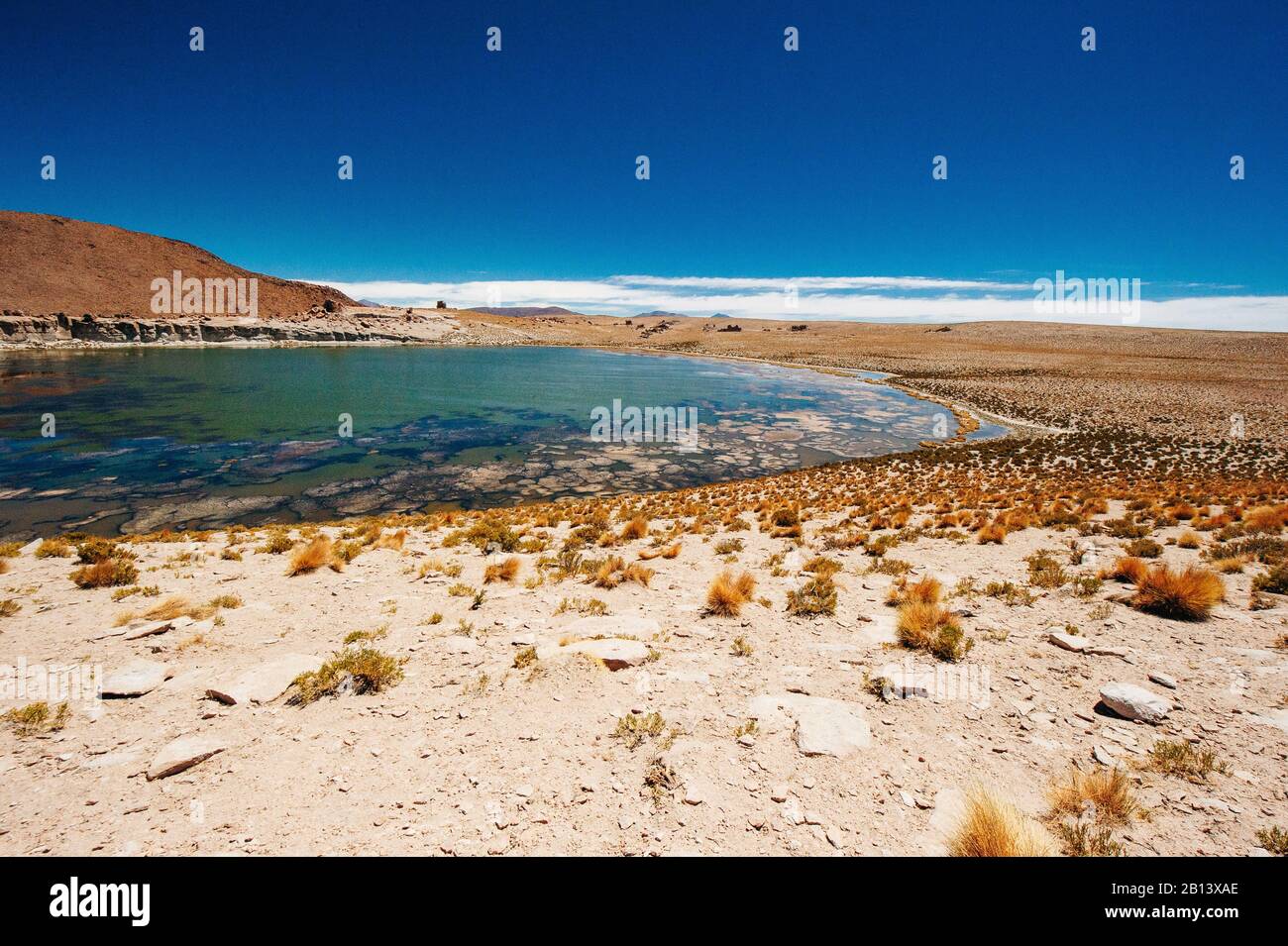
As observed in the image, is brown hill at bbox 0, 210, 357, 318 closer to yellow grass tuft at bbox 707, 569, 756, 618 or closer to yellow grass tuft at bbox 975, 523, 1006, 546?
A: yellow grass tuft at bbox 707, 569, 756, 618

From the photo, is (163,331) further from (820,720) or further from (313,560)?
(820,720)

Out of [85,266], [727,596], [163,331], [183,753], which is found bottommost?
[183,753]

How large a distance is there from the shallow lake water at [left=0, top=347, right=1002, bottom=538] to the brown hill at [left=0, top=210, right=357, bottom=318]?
77.8 meters

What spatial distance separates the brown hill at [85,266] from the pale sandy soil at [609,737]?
140702 mm

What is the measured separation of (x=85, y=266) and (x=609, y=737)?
574ft

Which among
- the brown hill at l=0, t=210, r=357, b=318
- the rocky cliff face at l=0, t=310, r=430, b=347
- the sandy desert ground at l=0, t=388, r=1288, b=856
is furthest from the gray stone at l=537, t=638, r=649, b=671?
the brown hill at l=0, t=210, r=357, b=318

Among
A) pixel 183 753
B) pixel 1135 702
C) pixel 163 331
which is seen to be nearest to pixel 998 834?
pixel 1135 702

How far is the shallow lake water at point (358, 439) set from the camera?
1602 cm

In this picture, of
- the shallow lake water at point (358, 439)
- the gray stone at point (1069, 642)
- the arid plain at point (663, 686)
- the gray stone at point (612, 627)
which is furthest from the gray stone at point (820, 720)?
the shallow lake water at point (358, 439)

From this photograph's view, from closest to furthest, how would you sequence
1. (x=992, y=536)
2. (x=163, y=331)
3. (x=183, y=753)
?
1. (x=183, y=753)
2. (x=992, y=536)
3. (x=163, y=331)

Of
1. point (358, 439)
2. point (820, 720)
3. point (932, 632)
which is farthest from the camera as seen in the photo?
point (358, 439)

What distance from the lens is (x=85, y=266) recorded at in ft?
373

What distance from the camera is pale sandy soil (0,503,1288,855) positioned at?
138 inches

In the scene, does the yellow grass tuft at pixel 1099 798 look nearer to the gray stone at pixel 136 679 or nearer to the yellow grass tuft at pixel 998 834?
the yellow grass tuft at pixel 998 834
